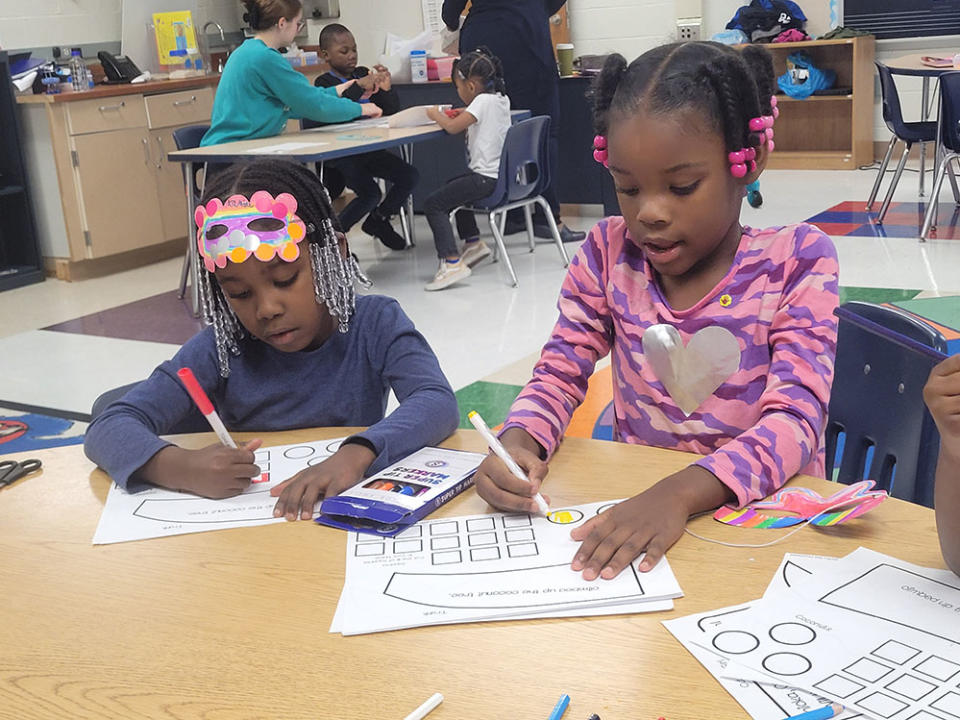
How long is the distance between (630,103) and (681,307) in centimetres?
26

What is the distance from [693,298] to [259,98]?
3.78 metres

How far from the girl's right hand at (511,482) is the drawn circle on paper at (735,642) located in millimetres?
269

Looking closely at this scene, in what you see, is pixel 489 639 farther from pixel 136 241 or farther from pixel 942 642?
pixel 136 241

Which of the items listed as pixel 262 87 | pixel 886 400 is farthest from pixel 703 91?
pixel 262 87

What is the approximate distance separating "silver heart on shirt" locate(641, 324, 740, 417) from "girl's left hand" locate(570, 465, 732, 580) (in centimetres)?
29

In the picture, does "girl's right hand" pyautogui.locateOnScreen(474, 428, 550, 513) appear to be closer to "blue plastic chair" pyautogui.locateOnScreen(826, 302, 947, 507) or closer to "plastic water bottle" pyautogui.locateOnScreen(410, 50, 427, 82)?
"blue plastic chair" pyautogui.locateOnScreen(826, 302, 947, 507)

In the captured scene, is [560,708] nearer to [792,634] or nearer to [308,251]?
[792,634]

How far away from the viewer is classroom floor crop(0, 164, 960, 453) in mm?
3426

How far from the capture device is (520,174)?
4.72 metres

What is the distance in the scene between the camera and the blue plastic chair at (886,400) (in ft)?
3.84

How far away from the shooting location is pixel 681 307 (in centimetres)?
130

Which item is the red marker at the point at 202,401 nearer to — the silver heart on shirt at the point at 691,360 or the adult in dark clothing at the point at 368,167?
the silver heart on shirt at the point at 691,360

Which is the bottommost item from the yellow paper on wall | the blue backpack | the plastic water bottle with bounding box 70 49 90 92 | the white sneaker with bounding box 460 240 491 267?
the white sneaker with bounding box 460 240 491 267

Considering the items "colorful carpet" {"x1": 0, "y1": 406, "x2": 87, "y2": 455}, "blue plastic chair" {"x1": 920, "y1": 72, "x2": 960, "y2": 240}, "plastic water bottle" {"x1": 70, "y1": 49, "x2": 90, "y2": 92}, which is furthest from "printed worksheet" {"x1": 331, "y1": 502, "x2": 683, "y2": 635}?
"plastic water bottle" {"x1": 70, "y1": 49, "x2": 90, "y2": 92}
